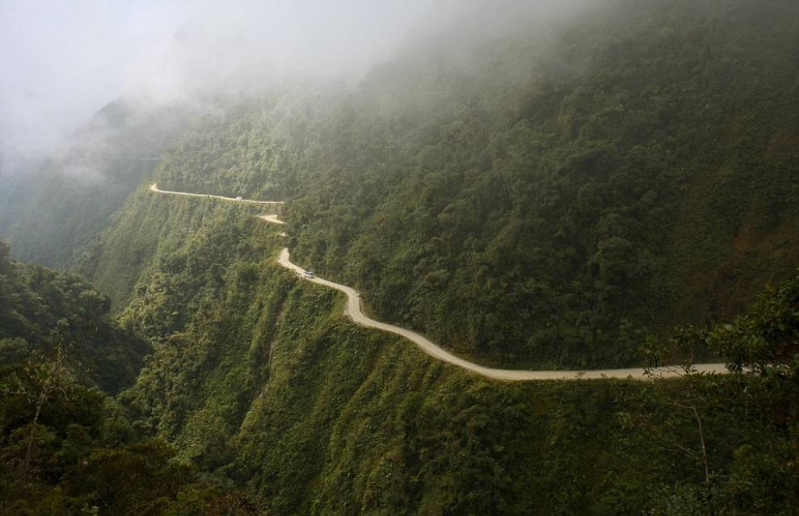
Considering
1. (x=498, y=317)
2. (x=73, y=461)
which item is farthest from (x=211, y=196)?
(x=73, y=461)

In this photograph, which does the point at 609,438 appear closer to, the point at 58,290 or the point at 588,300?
the point at 588,300

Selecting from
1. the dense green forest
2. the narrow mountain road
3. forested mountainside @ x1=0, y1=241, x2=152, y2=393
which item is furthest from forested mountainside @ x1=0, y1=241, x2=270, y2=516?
the narrow mountain road

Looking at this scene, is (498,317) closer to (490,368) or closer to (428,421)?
(490,368)

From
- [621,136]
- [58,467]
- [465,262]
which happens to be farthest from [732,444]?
[58,467]

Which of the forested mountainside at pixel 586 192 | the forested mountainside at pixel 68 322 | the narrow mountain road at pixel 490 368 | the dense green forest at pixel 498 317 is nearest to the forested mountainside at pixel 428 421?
the dense green forest at pixel 498 317

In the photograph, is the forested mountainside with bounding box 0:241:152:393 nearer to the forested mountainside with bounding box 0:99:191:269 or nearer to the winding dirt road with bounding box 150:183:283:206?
the winding dirt road with bounding box 150:183:283:206

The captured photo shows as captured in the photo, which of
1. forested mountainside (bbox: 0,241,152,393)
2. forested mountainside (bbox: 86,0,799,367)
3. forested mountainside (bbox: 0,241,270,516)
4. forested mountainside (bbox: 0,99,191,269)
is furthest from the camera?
forested mountainside (bbox: 0,99,191,269)
